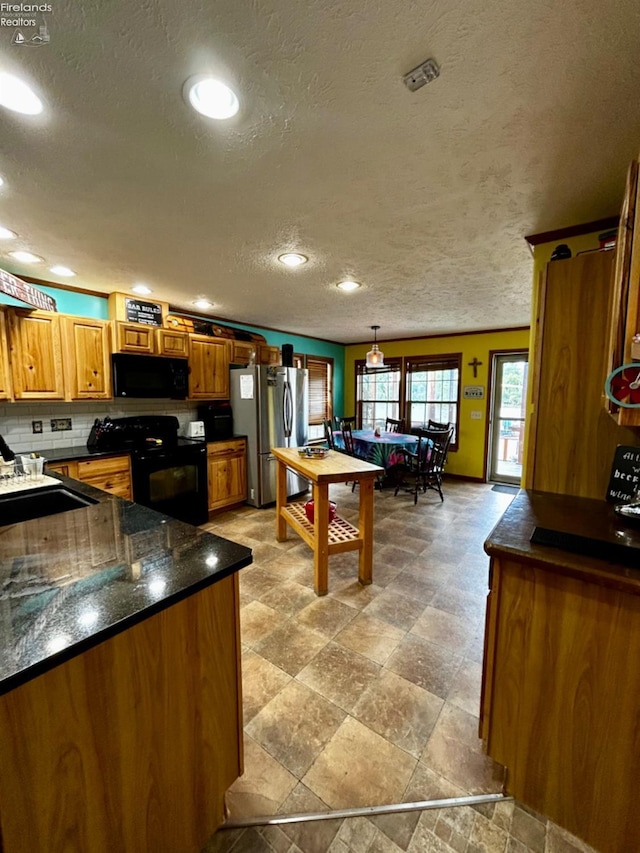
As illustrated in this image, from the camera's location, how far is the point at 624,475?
4.98ft

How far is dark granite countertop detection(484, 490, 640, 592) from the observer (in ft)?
3.32

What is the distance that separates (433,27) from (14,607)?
179 centimetres

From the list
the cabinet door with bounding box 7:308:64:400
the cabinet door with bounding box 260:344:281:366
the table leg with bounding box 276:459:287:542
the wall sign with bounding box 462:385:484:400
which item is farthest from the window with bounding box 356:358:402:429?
the cabinet door with bounding box 7:308:64:400

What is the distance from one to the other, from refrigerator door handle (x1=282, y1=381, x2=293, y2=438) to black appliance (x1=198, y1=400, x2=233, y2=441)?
2.22ft

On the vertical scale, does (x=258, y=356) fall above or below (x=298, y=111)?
below

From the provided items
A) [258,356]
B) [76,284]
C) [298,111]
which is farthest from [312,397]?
[298,111]

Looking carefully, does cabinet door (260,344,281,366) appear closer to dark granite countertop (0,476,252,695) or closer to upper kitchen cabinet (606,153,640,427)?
dark granite countertop (0,476,252,695)

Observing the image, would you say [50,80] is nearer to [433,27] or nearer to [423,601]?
[433,27]

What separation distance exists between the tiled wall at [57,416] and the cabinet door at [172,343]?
0.66m

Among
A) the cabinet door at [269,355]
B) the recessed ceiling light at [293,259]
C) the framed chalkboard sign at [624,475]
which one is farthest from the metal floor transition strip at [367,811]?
the cabinet door at [269,355]

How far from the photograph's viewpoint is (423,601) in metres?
2.36

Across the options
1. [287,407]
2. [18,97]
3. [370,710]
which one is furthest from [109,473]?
[370,710]

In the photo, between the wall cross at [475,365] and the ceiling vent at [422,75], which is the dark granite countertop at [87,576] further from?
the wall cross at [475,365]

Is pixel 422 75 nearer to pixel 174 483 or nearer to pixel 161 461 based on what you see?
pixel 161 461
